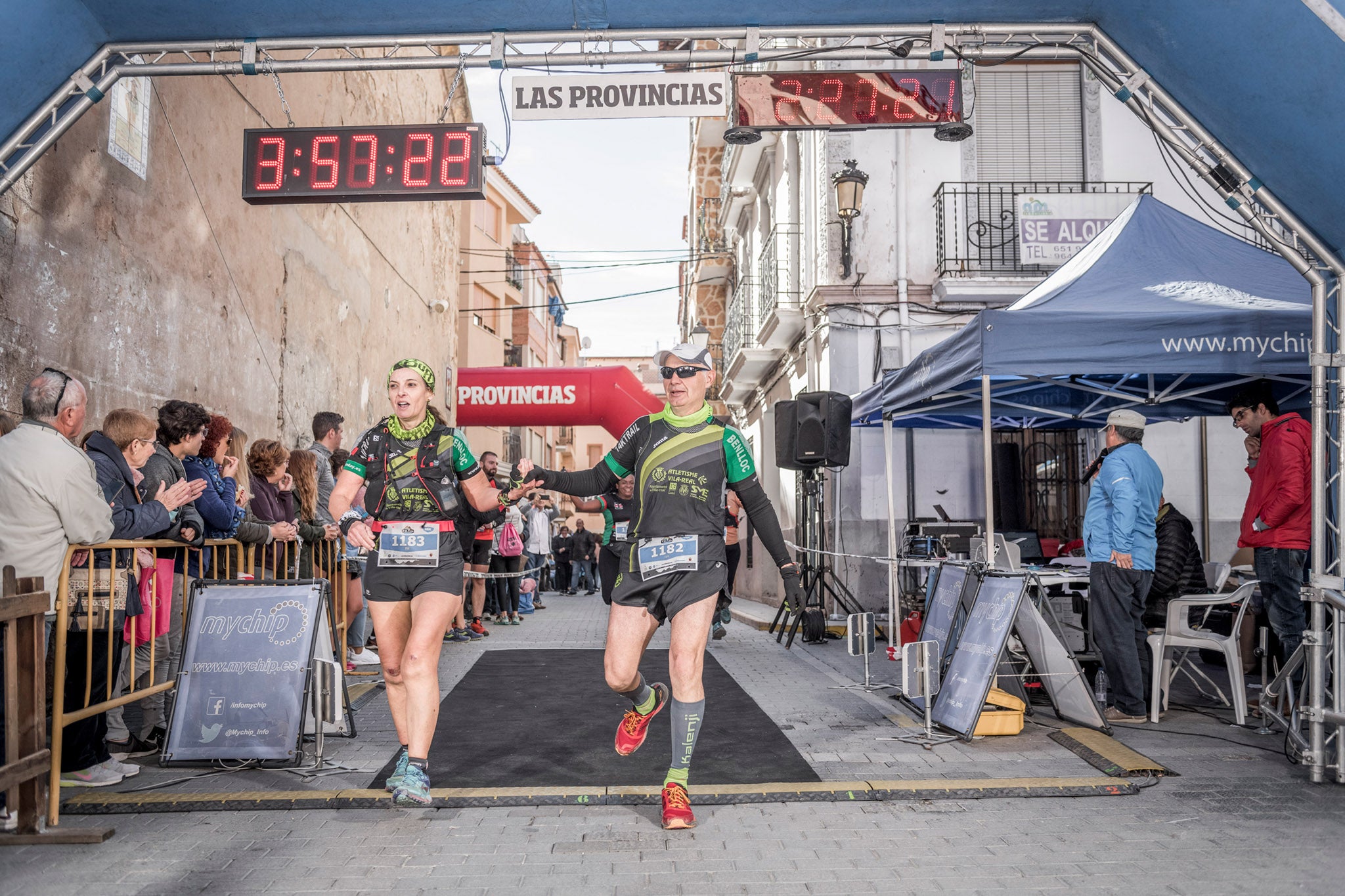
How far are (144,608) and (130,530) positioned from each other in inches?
31.1

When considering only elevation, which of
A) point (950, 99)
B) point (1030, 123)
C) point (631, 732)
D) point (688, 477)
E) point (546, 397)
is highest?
point (1030, 123)

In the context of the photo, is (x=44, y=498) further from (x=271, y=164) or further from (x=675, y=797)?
(x=271, y=164)

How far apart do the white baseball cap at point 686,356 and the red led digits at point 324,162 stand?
3496 mm

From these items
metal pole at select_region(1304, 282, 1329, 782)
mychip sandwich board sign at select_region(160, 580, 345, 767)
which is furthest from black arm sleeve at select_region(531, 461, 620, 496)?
metal pole at select_region(1304, 282, 1329, 782)

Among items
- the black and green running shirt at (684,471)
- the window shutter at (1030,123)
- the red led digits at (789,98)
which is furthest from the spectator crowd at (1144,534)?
the window shutter at (1030,123)

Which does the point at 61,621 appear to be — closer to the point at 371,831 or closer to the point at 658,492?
the point at 371,831

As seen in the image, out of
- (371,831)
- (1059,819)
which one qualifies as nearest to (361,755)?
(371,831)

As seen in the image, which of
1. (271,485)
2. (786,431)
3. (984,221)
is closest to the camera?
(271,485)

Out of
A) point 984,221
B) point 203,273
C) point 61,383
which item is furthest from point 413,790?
point 984,221

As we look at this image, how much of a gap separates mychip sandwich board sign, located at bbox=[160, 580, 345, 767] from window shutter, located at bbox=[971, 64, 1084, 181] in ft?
40.3

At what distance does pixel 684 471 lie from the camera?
5129 mm

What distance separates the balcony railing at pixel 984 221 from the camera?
15.0 m

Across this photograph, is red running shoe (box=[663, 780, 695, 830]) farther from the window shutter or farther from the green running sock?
the window shutter

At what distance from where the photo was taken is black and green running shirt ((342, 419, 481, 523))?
5258mm
